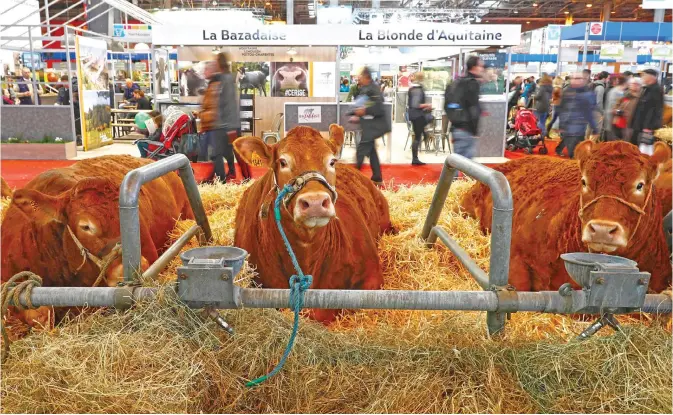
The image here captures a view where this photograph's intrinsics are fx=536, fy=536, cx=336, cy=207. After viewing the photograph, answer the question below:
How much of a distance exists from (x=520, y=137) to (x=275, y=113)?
6343 millimetres

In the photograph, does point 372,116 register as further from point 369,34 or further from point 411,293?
point 411,293

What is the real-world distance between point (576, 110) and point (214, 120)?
230 inches

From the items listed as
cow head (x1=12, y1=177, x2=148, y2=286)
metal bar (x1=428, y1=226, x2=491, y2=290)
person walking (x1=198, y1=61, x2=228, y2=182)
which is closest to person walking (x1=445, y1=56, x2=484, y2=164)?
person walking (x1=198, y1=61, x2=228, y2=182)

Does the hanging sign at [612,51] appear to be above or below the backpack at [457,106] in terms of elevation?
above

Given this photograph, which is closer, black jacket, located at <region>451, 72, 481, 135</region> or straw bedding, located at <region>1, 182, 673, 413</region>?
straw bedding, located at <region>1, 182, 673, 413</region>

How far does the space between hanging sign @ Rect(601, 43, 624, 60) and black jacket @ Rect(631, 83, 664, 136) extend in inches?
589

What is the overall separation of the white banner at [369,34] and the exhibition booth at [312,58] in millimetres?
21

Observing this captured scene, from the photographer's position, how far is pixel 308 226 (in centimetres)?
287

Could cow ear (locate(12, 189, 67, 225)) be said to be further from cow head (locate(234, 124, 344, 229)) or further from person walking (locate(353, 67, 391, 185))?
person walking (locate(353, 67, 391, 185))

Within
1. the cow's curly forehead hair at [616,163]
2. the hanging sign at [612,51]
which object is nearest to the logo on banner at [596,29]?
the hanging sign at [612,51]

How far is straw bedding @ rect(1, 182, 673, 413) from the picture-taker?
1923 mm

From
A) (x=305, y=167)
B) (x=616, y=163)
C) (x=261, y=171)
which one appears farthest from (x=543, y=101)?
(x=305, y=167)

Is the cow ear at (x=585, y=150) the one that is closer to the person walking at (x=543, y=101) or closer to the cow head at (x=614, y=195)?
the cow head at (x=614, y=195)

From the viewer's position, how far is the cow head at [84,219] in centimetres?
316
